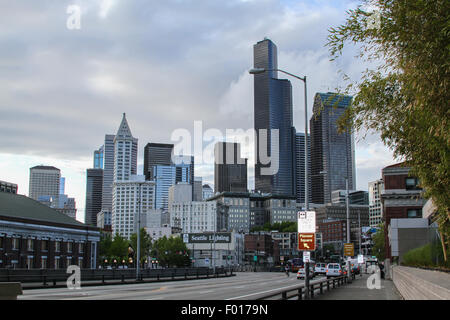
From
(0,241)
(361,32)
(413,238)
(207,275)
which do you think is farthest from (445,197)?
(0,241)

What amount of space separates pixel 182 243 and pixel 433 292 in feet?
454

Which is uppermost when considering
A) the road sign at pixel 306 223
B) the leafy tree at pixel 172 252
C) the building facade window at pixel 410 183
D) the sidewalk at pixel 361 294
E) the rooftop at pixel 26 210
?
the building facade window at pixel 410 183

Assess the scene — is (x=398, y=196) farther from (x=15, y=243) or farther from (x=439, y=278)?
(x=439, y=278)

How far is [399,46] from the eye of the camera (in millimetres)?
11555

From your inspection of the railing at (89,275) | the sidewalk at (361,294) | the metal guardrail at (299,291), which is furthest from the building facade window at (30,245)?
the sidewalk at (361,294)

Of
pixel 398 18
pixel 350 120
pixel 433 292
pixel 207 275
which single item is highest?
pixel 398 18

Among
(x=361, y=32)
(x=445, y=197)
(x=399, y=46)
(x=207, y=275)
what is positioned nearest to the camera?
(x=399, y=46)

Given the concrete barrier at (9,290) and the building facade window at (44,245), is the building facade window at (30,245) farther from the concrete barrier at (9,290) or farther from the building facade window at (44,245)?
the concrete barrier at (9,290)

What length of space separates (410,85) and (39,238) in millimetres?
79526

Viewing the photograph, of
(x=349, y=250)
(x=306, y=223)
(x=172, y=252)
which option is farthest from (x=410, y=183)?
(x=172, y=252)

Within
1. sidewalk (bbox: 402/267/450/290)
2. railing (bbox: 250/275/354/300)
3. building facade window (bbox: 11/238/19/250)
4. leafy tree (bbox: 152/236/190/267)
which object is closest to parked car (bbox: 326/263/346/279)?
railing (bbox: 250/275/354/300)

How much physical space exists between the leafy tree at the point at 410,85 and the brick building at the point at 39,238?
70.1 metres

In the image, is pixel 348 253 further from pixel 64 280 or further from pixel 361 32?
pixel 361 32

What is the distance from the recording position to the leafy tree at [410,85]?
34.2ft
